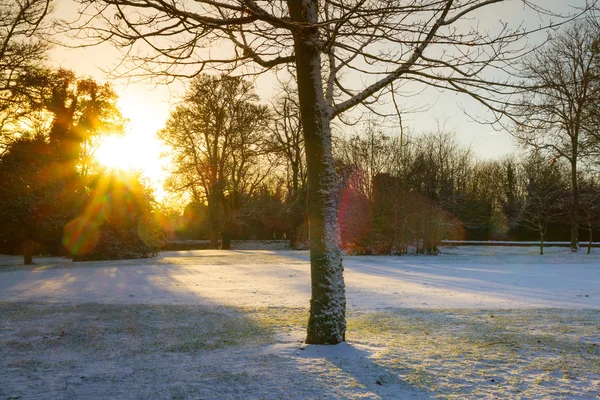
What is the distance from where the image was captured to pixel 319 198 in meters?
5.91

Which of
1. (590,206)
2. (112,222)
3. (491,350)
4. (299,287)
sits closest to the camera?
(491,350)

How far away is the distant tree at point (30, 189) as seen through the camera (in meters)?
21.3

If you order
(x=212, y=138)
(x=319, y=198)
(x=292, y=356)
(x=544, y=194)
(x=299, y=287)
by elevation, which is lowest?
(x=299, y=287)

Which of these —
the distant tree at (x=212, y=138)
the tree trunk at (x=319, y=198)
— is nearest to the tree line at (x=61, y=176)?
the distant tree at (x=212, y=138)

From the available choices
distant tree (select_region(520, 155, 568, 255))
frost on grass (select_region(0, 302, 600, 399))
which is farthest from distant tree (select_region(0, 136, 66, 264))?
distant tree (select_region(520, 155, 568, 255))

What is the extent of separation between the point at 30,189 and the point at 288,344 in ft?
66.6

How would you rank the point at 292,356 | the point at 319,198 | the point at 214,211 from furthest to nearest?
1. the point at 214,211
2. the point at 319,198
3. the point at 292,356

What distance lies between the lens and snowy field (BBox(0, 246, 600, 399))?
14.3 ft

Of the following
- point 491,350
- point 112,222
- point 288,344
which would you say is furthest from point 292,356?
point 112,222

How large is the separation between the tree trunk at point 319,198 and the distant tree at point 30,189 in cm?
1854

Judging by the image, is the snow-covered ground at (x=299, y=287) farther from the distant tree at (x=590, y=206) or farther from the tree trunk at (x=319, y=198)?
the distant tree at (x=590, y=206)

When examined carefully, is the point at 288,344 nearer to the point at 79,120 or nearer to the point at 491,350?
the point at 491,350

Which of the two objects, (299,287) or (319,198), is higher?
(319,198)

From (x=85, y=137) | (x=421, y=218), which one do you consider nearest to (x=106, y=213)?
(x=85, y=137)
